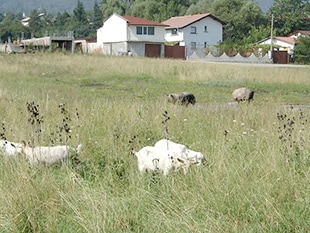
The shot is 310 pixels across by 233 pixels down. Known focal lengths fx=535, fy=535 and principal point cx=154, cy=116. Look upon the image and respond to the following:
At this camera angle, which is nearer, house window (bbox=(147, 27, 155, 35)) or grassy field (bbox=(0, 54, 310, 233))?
grassy field (bbox=(0, 54, 310, 233))

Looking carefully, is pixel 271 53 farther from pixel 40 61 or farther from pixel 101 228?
Answer: pixel 101 228

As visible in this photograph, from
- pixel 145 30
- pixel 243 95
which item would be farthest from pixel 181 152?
pixel 145 30

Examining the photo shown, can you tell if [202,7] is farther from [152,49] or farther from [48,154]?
[48,154]

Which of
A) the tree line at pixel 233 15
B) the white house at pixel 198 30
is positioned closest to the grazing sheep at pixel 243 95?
the tree line at pixel 233 15

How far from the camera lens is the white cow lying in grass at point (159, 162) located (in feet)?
17.8

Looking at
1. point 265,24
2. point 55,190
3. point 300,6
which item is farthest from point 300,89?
point 300,6

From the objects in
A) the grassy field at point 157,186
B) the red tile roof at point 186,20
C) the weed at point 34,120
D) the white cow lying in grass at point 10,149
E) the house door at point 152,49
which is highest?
the red tile roof at point 186,20

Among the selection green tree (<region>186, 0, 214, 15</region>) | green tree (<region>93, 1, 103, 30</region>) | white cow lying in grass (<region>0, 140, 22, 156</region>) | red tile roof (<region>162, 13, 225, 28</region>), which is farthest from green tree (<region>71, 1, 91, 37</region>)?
white cow lying in grass (<region>0, 140, 22, 156</region>)

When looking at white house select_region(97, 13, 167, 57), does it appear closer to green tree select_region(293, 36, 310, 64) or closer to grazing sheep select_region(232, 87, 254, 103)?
green tree select_region(293, 36, 310, 64)

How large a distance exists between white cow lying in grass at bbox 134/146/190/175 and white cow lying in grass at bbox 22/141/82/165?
2.52 feet

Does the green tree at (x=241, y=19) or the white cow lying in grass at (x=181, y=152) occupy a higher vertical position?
the green tree at (x=241, y=19)

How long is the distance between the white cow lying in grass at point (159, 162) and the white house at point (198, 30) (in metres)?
75.6

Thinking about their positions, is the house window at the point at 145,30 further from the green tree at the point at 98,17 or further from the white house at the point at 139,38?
the green tree at the point at 98,17

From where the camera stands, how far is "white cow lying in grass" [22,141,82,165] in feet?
18.7
